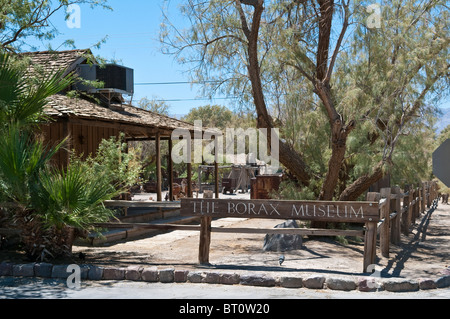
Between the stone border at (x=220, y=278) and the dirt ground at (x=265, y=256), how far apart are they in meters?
0.48

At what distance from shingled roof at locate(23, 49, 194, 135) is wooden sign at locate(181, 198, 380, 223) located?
505 centimetres

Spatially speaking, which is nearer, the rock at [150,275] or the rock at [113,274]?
the rock at [150,275]

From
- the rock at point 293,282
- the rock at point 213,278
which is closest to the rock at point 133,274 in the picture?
the rock at point 213,278

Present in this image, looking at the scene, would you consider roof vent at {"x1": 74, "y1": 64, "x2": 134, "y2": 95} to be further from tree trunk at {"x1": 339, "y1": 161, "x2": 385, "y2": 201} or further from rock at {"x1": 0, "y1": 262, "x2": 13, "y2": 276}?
rock at {"x1": 0, "y1": 262, "x2": 13, "y2": 276}

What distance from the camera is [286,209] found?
864 cm

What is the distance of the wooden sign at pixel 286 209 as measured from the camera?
8.30m

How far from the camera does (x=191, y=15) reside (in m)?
12.4

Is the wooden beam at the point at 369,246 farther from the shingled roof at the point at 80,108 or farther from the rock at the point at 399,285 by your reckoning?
the shingled roof at the point at 80,108

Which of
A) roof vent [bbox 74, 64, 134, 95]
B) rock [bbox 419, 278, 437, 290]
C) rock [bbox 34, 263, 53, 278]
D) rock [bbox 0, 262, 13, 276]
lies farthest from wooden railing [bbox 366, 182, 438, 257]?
roof vent [bbox 74, 64, 134, 95]

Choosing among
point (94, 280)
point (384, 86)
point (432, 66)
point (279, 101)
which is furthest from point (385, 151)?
point (94, 280)
